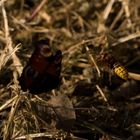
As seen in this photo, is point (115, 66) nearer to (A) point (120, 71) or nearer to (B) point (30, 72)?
(A) point (120, 71)

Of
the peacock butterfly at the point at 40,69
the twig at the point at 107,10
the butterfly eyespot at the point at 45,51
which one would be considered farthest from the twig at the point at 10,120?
the twig at the point at 107,10

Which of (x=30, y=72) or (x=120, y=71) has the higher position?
(x=30, y=72)

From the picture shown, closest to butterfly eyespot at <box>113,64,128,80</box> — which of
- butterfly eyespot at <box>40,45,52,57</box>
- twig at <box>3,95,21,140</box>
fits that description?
butterfly eyespot at <box>40,45,52,57</box>

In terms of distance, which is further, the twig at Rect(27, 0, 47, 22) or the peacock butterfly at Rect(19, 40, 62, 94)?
the twig at Rect(27, 0, 47, 22)

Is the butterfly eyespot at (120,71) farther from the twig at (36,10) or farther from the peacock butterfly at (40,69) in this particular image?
the twig at (36,10)

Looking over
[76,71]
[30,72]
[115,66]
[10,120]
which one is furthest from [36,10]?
[10,120]

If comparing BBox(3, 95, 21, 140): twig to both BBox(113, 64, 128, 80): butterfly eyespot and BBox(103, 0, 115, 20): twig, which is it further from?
BBox(103, 0, 115, 20): twig

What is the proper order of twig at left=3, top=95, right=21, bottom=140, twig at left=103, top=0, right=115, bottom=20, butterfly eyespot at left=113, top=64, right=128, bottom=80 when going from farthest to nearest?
twig at left=103, top=0, right=115, bottom=20 < butterfly eyespot at left=113, top=64, right=128, bottom=80 < twig at left=3, top=95, right=21, bottom=140
